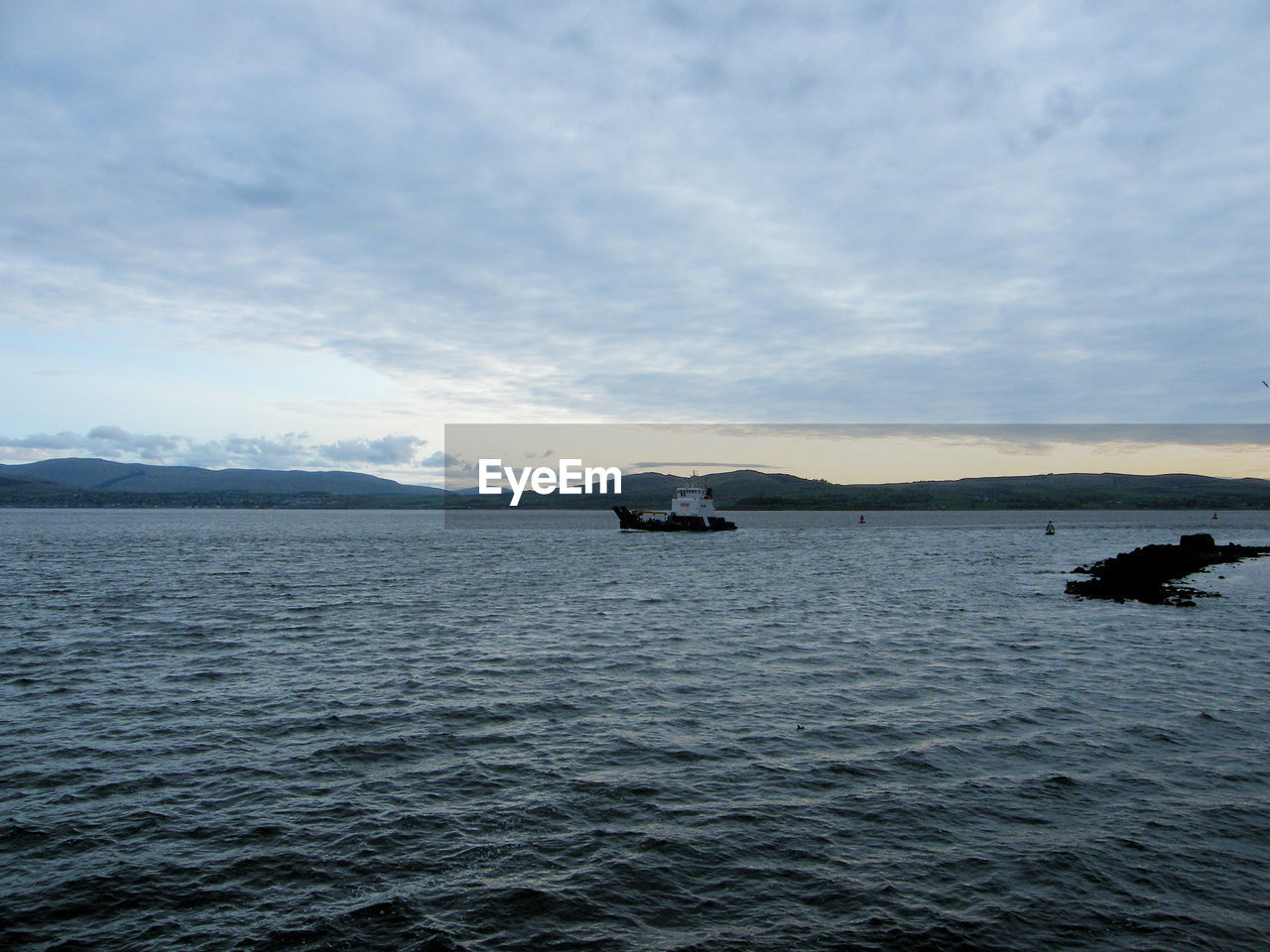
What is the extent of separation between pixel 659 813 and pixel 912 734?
737 cm

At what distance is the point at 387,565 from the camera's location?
69625 millimetres

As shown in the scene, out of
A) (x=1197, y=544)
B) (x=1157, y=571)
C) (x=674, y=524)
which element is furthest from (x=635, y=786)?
(x=674, y=524)

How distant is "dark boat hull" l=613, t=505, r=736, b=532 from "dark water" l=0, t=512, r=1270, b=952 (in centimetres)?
9300

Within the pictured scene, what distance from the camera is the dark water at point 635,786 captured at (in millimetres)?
9977

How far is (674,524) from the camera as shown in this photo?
127m

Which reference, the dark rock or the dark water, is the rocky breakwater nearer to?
the dark rock

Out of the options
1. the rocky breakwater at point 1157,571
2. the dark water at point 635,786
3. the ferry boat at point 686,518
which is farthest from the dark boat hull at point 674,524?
the dark water at point 635,786

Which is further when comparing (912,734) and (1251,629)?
(1251,629)

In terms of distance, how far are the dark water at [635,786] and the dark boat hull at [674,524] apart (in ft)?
305

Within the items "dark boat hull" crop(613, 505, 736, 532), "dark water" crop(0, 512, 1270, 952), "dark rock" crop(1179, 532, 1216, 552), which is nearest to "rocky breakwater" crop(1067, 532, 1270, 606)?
"dark rock" crop(1179, 532, 1216, 552)

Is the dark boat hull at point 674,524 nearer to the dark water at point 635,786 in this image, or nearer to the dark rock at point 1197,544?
the dark rock at point 1197,544

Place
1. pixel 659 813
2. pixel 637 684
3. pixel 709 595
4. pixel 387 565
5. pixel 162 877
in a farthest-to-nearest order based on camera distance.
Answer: pixel 387 565
pixel 709 595
pixel 637 684
pixel 659 813
pixel 162 877

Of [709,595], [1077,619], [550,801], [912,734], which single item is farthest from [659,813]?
[709,595]

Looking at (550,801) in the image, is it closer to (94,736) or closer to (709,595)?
(94,736)
